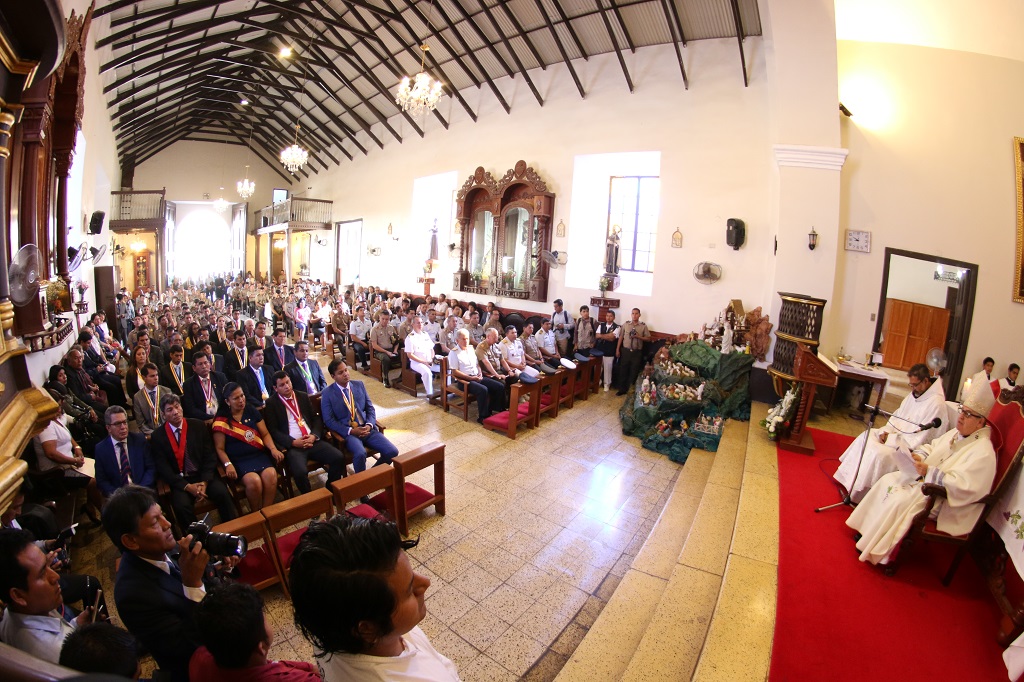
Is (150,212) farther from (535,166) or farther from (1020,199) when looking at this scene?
(1020,199)

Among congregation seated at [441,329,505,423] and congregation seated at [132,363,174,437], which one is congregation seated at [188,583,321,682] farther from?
congregation seated at [441,329,505,423]

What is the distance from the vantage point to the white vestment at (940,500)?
2.76 meters

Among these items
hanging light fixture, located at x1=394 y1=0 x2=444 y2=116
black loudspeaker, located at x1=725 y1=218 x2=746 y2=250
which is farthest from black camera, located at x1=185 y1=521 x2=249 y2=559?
black loudspeaker, located at x1=725 y1=218 x2=746 y2=250

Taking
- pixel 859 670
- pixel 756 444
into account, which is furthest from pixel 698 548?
pixel 756 444

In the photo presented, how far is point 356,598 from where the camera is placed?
3.24 feet

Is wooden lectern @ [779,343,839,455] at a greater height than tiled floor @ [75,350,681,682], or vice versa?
wooden lectern @ [779,343,839,455]

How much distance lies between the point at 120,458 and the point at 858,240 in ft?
28.8

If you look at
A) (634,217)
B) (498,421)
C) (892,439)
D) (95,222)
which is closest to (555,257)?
(634,217)

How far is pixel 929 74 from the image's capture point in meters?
6.56

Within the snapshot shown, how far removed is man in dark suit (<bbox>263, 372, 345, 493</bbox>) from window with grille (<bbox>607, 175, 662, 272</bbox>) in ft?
23.6

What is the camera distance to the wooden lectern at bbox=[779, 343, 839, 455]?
4645 millimetres

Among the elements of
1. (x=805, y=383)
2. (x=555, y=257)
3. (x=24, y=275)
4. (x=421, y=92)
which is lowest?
(x=805, y=383)

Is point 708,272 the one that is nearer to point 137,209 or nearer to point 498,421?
point 498,421

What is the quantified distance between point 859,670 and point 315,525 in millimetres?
2658
